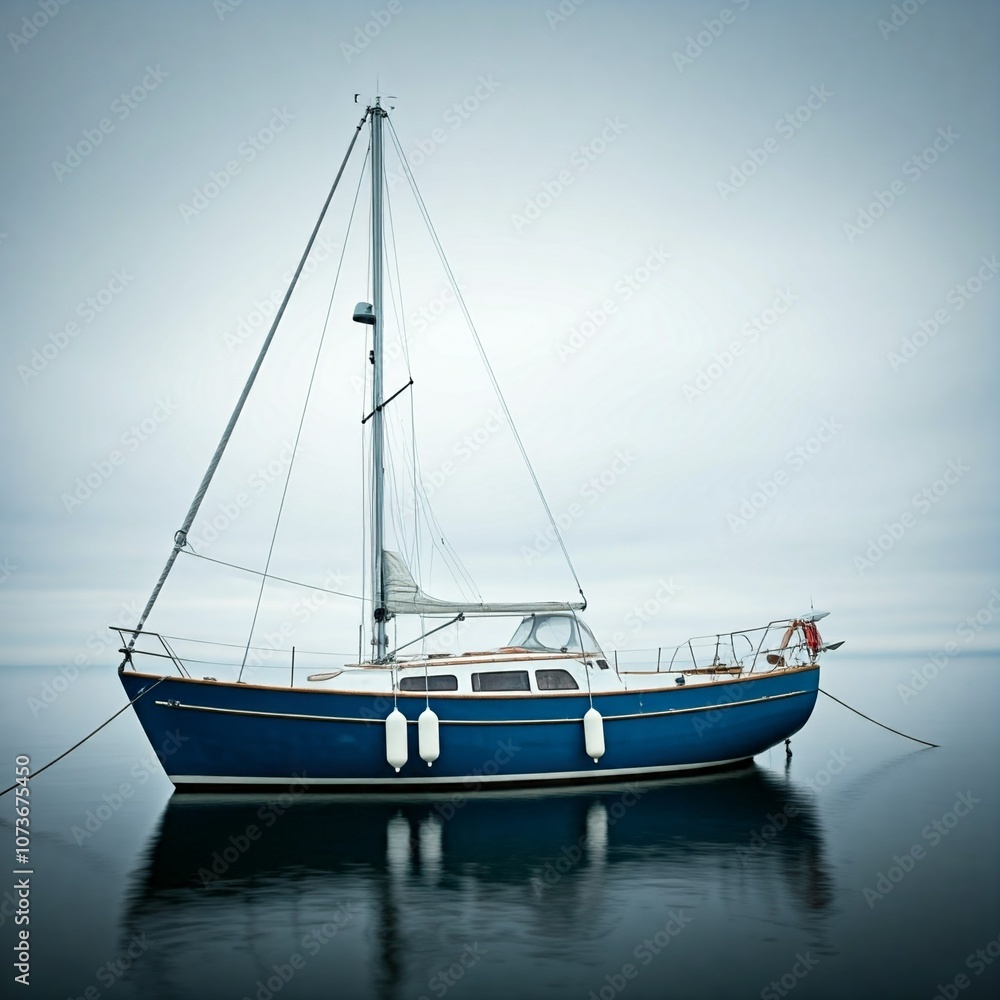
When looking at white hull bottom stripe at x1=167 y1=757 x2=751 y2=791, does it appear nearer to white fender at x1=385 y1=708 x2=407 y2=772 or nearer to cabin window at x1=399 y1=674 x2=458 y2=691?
white fender at x1=385 y1=708 x2=407 y2=772

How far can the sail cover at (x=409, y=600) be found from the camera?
17.3 metres

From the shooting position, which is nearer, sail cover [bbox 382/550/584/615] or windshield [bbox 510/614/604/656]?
sail cover [bbox 382/550/584/615]

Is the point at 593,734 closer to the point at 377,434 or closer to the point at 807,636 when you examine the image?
the point at 807,636

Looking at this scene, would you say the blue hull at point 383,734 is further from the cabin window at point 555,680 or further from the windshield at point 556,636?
the windshield at point 556,636

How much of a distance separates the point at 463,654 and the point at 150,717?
6375 mm

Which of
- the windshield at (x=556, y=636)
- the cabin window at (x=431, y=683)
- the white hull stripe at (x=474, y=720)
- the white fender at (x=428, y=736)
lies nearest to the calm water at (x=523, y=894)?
the white fender at (x=428, y=736)

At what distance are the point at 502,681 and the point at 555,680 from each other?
116 cm

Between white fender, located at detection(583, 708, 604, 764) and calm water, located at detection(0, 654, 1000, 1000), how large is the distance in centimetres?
101

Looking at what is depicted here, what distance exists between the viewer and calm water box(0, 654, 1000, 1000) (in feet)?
27.5

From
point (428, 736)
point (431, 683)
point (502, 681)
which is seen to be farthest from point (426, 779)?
point (502, 681)

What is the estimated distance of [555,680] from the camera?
1680 centimetres

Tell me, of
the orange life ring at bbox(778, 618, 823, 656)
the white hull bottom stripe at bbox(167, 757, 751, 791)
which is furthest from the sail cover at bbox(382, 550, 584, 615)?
the orange life ring at bbox(778, 618, 823, 656)

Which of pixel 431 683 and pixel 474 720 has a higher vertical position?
pixel 431 683

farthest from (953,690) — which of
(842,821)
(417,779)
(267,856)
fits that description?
(267,856)
